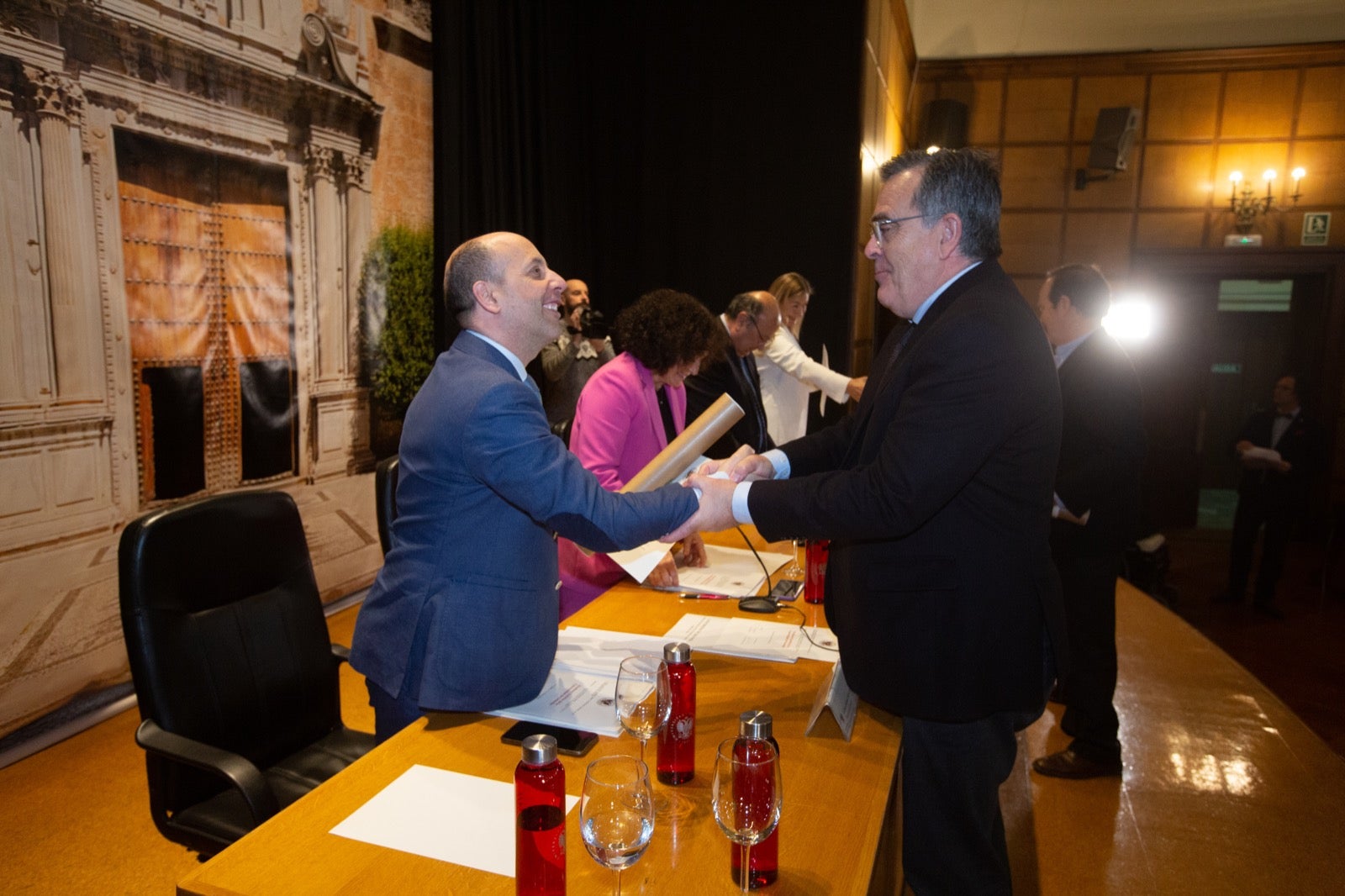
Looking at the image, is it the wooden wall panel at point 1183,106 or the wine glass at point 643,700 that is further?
the wooden wall panel at point 1183,106

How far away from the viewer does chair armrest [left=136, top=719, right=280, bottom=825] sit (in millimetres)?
1564

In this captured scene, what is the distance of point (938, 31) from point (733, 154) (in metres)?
3.51

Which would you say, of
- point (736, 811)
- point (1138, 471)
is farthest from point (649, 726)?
point (1138, 471)

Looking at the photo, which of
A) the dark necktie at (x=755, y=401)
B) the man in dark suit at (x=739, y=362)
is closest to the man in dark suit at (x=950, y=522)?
the man in dark suit at (x=739, y=362)

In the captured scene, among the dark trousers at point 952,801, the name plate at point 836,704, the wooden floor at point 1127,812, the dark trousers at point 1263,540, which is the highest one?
the name plate at point 836,704

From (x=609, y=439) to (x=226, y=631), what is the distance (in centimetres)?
108

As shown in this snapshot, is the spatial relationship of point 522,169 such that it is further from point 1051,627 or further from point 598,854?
point 598,854

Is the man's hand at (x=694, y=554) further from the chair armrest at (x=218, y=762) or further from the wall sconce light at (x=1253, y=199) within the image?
the wall sconce light at (x=1253, y=199)

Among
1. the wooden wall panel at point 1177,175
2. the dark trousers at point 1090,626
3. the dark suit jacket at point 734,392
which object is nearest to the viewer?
the dark trousers at point 1090,626

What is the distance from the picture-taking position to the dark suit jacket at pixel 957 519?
1434mm

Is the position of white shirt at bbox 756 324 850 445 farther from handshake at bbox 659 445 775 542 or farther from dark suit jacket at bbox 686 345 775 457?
handshake at bbox 659 445 775 542

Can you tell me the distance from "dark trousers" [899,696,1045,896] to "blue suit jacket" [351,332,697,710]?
680 mm

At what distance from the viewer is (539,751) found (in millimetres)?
985

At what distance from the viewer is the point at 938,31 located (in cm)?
815
